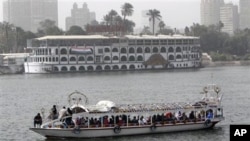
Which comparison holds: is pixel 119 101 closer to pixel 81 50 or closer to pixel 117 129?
pixel 117 129

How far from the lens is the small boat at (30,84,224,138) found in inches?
1471

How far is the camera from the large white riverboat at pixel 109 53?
144875mm

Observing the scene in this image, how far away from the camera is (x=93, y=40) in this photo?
5871 inches

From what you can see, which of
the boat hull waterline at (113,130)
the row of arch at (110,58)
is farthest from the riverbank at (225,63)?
the boat hull waterline at (113,130)

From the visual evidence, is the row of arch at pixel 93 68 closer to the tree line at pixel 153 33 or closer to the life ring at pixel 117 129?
the tree line at pixel 153 33

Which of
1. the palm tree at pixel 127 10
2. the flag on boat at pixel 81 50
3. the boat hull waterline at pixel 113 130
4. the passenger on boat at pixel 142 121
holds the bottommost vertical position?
the boat hull waterline at pixel 113 130

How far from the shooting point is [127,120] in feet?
127

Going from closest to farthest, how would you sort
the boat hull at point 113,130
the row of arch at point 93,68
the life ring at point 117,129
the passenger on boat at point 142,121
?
the boat hull at point 113,130, the life ring at point 117,129, the passenger on boat at point 142,121, the row of arch at point 93,68

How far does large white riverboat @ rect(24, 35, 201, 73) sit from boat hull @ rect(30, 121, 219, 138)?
105m

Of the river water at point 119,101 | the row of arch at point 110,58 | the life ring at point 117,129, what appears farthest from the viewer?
the row of arch at point 110,58

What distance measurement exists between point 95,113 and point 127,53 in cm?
11524

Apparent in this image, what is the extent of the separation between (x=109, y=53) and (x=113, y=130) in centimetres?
11305

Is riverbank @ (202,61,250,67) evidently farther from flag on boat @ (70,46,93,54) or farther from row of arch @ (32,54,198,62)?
flag on boat @ (70,46,93,54)

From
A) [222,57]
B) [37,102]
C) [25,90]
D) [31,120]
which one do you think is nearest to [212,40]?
[222,57]
